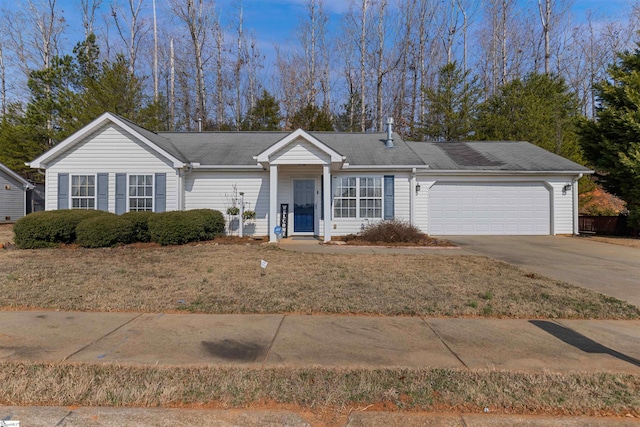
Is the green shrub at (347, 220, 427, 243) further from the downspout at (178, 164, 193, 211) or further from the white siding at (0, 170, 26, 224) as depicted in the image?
the white siding at (0, 170, 26, 224)

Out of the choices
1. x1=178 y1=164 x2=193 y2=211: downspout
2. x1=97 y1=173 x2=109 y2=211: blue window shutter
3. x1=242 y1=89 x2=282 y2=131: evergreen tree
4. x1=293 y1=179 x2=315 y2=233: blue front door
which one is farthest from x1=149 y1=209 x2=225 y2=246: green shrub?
x1=242 y1=89 x2=282 y2=131: evergreen tree

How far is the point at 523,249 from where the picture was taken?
11.6 metres

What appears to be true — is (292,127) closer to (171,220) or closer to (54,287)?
(171,220)

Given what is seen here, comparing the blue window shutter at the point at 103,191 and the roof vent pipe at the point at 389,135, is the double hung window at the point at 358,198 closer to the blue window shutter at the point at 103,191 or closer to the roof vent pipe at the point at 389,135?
the roof vent pipe at the point at 389,135

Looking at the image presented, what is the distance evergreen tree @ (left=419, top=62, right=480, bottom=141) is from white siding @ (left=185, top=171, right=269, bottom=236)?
1778 cm

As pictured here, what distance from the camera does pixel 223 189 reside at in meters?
14.4

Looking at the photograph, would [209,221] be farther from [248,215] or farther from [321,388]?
[321,388]

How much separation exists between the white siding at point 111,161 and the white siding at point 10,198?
17.1m

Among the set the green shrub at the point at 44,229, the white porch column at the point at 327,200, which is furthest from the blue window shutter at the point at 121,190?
the white porch column at the point at 327,200

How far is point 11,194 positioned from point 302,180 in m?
24.8

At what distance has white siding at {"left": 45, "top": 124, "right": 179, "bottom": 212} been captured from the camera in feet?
43.5

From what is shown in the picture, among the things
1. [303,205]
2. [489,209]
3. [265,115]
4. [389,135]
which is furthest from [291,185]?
[265,115]

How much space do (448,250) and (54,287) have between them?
1021 centimetres

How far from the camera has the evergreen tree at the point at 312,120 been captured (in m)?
27.8
